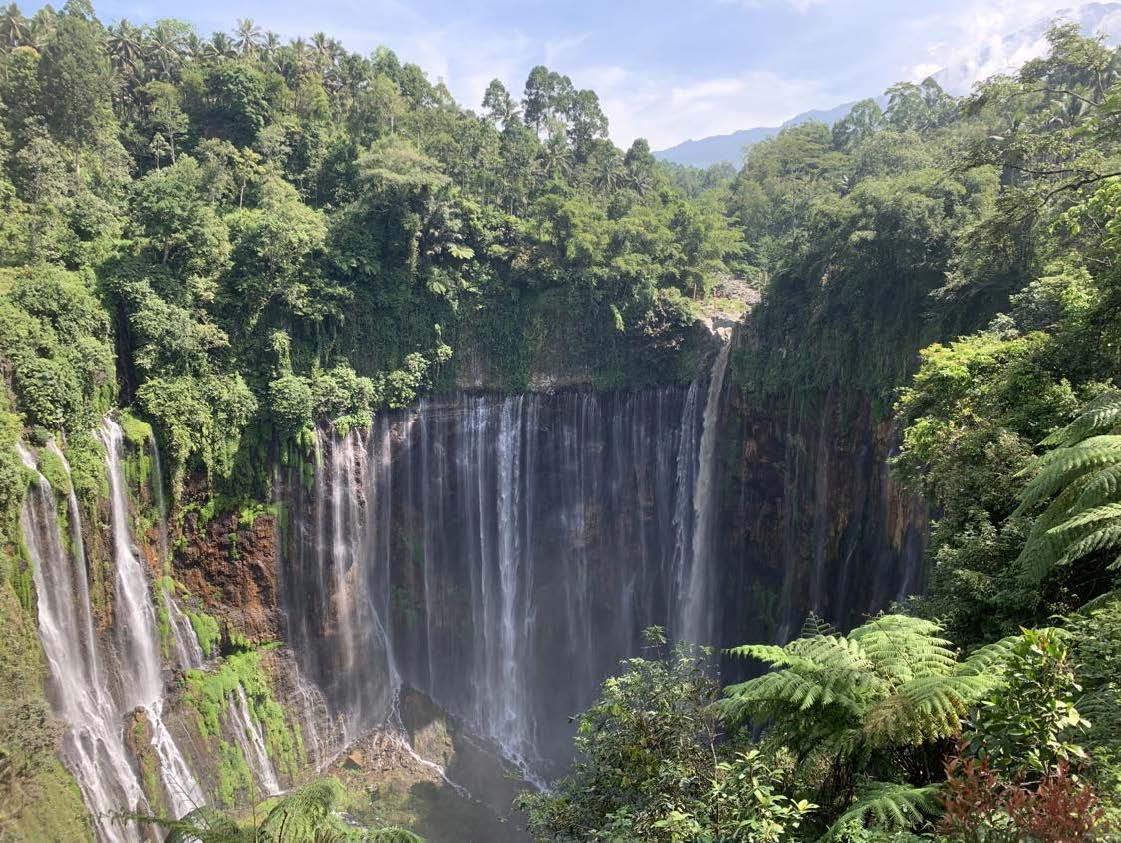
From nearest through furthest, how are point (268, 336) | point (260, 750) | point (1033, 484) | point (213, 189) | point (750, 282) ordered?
point (1033, 484) → point (260, 750) → point (268, 336) → point (213, 189) → point (750, 282)

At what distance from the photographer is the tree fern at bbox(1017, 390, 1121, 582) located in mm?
5062

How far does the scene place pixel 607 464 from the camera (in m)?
26.3

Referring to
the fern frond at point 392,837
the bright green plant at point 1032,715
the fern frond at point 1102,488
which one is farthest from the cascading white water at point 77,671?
the fern frond at point 1102,488

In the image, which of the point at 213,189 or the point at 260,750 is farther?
the point at 213,189

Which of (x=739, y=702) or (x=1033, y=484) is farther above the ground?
(x=1033, y=484)

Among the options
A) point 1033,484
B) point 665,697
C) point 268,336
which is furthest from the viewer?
point 268,336

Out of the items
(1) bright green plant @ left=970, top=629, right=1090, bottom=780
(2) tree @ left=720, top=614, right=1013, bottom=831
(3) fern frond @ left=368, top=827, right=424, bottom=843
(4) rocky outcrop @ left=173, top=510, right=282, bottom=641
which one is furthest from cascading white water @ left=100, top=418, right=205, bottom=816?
(1) bright green plant @ left=970, top=629, right=1090, bottom=780

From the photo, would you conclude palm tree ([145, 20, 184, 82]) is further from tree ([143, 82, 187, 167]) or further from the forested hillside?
tree ([143, 82, 187, 167])

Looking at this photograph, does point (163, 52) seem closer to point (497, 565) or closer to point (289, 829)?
point (497, 565)

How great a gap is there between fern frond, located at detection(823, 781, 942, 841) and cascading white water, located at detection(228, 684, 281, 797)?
64.8 feet

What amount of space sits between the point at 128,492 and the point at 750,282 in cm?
2543

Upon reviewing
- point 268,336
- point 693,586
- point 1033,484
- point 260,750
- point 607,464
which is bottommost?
point 260,750

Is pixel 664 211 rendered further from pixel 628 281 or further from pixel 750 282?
pixel 750 282

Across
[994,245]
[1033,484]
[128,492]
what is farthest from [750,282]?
[1033,484]
